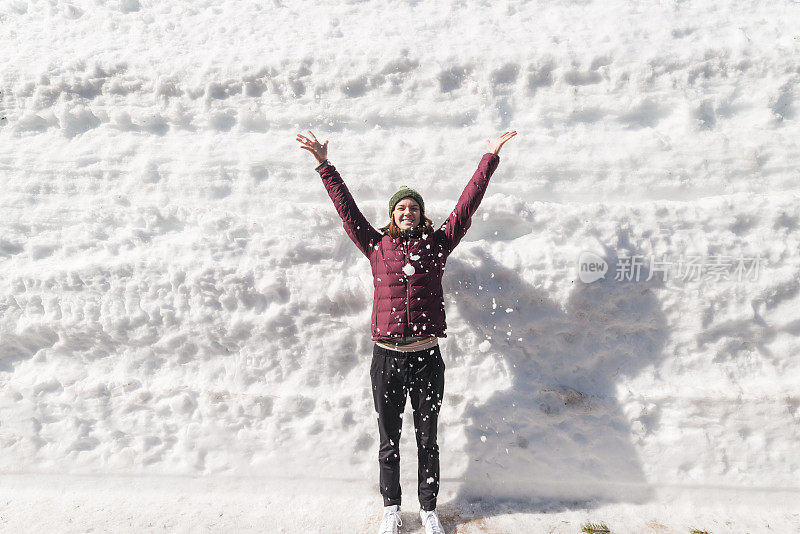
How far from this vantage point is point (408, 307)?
3.30 metres

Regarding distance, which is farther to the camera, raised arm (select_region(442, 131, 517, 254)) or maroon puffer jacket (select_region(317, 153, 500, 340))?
raised arm (select_region(442, 131, 517, 254))

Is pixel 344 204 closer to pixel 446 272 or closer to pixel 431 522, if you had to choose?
pixel 446 272

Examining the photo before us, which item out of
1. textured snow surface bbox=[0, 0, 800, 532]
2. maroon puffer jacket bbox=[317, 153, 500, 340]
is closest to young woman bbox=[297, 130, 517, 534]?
maroon puffer jacket bbox=[317, 153, 500, 340]

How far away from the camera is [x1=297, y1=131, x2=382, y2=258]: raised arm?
11.3 feet

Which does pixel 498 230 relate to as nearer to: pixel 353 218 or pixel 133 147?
pixel 353 218

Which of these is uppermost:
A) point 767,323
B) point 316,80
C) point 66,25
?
point 66,25

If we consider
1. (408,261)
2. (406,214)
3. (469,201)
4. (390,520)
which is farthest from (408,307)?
(390,520)

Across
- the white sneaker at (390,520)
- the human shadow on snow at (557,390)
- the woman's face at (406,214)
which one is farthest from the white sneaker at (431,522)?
the woman's face at (406,214)

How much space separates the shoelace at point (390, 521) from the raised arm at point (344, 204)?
2.07 metres

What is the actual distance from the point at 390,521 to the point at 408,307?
1.72 meters

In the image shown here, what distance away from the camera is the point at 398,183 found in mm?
4422

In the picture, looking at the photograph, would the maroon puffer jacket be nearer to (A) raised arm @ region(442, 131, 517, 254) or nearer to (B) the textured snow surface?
(A) raised arm @ region(442, 131, 517, 254)

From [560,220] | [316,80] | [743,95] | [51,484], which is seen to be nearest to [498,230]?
[560,220]

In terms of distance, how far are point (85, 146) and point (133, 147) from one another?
493mm
